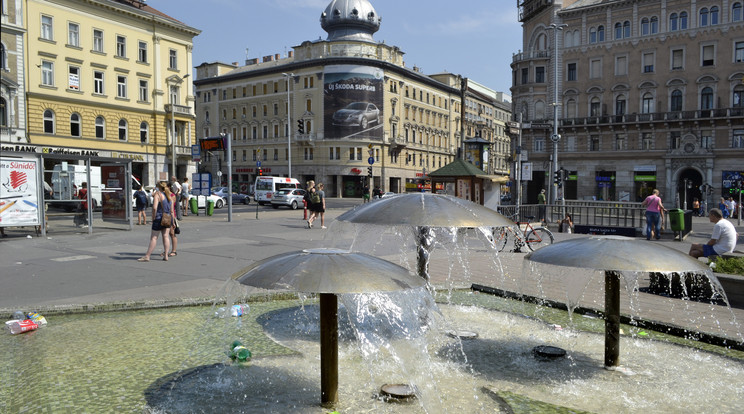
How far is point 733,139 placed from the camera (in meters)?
48.3

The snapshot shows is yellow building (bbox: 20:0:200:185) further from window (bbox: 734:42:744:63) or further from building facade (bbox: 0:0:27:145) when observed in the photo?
window (bbox: 734:42:744:63)

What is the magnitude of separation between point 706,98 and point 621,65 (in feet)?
25.7

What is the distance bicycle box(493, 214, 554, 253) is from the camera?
49.6ft

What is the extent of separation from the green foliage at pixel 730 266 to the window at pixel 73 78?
150ft

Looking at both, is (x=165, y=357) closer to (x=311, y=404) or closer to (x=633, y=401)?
(x=311, y=404)

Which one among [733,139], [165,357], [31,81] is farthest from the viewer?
[733,139]

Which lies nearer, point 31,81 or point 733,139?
point 31,81

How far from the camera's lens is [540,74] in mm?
58062

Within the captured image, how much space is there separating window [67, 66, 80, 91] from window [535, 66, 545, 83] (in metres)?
42.0

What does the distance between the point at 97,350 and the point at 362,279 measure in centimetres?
375

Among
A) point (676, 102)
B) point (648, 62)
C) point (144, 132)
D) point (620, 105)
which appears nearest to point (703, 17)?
point (648, 62)

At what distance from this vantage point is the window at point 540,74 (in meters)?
57.9

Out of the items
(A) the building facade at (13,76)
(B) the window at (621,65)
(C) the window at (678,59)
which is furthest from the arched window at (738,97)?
(A) the building facade at (13,76)

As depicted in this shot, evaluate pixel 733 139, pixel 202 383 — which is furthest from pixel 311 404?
pixel 733 139
